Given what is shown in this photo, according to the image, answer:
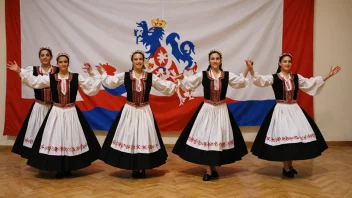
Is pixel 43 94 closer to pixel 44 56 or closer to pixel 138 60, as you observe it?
pixel 44 56

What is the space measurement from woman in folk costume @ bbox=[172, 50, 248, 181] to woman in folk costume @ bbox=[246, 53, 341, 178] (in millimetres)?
259

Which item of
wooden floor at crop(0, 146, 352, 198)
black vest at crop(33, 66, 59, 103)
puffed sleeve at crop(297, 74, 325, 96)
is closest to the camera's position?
wooden floor at crop(0, 146, 352, 198)

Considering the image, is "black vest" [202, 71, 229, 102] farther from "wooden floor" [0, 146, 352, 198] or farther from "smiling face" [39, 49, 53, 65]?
"smiling face" [39, 49, 53, 65]

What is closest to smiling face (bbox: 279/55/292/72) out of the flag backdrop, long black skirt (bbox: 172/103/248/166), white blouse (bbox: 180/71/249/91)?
white blouse (bbox: 180/71/249/91)

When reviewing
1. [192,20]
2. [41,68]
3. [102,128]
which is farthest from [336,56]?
[41,68]

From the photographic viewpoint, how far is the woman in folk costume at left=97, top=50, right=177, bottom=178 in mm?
4105

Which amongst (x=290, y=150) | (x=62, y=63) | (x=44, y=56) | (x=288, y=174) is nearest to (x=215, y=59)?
(x=290, y=150)

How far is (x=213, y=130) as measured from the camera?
4113 millimetres

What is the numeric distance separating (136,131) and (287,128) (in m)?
1.62

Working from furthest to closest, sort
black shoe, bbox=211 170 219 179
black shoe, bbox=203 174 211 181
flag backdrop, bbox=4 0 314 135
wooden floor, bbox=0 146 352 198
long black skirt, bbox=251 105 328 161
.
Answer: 1. flag backdrop, bbox=4 0 314 135
2. black shoe, bbox=211 170 219 179
3. black shoe, bbox=203 174 211 181
4. long black skirt, bbox=251 105 328 161
5. wooden floor, bbox=0 146 352 198

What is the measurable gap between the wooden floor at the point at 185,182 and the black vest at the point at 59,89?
34.0 inches

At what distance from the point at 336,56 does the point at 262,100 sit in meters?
1.37

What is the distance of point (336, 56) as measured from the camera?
5910 mm

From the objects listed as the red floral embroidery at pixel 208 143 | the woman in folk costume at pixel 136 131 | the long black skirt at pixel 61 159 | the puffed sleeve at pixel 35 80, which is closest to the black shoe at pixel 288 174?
the red floral embroidery at pixel 208 143
